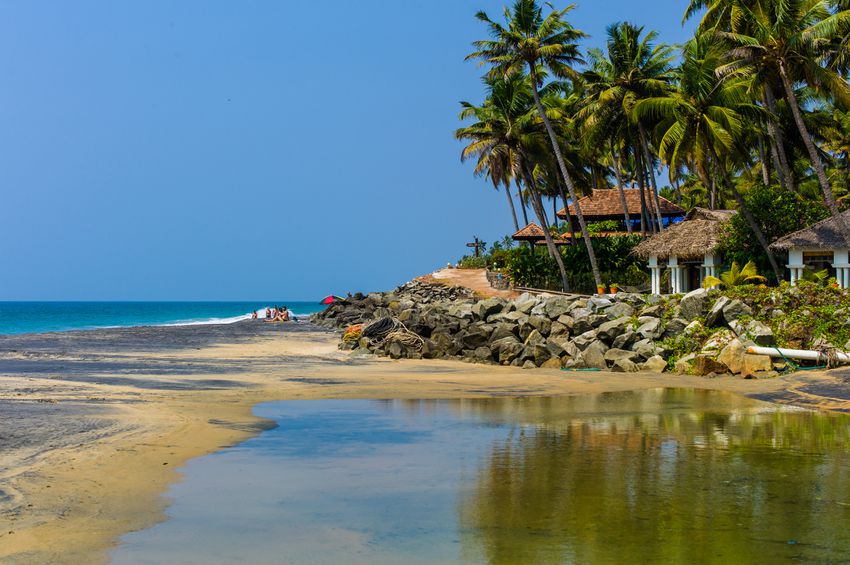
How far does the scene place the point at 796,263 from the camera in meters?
29.2

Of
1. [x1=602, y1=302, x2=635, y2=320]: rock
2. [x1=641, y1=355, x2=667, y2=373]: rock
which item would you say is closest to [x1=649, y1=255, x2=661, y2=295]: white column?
[x1=602, y1=302, x2=635, y2=320]: rock

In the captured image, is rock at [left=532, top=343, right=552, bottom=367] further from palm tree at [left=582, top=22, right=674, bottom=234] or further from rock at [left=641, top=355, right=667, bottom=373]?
palm tree at [left=582, top=22, right=674, bottom=234]

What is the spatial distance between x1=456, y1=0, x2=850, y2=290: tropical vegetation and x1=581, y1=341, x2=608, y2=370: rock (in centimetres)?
1069

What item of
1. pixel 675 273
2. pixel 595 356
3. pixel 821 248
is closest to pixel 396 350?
pixel 595 356

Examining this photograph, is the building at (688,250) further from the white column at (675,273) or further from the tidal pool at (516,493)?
the tidal pool at (516,493)

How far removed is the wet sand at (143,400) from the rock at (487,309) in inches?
154

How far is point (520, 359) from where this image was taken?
22984mm

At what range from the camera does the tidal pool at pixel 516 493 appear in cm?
641

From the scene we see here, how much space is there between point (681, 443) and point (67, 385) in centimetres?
1140

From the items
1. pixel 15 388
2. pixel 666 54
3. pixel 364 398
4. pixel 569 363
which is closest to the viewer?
pixel 15 388

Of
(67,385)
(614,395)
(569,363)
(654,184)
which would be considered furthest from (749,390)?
(654,184)

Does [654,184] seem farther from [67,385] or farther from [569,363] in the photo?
[67,385]

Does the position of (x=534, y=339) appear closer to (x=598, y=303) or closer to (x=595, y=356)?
(x=595, y=356)

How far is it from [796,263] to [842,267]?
161cm
